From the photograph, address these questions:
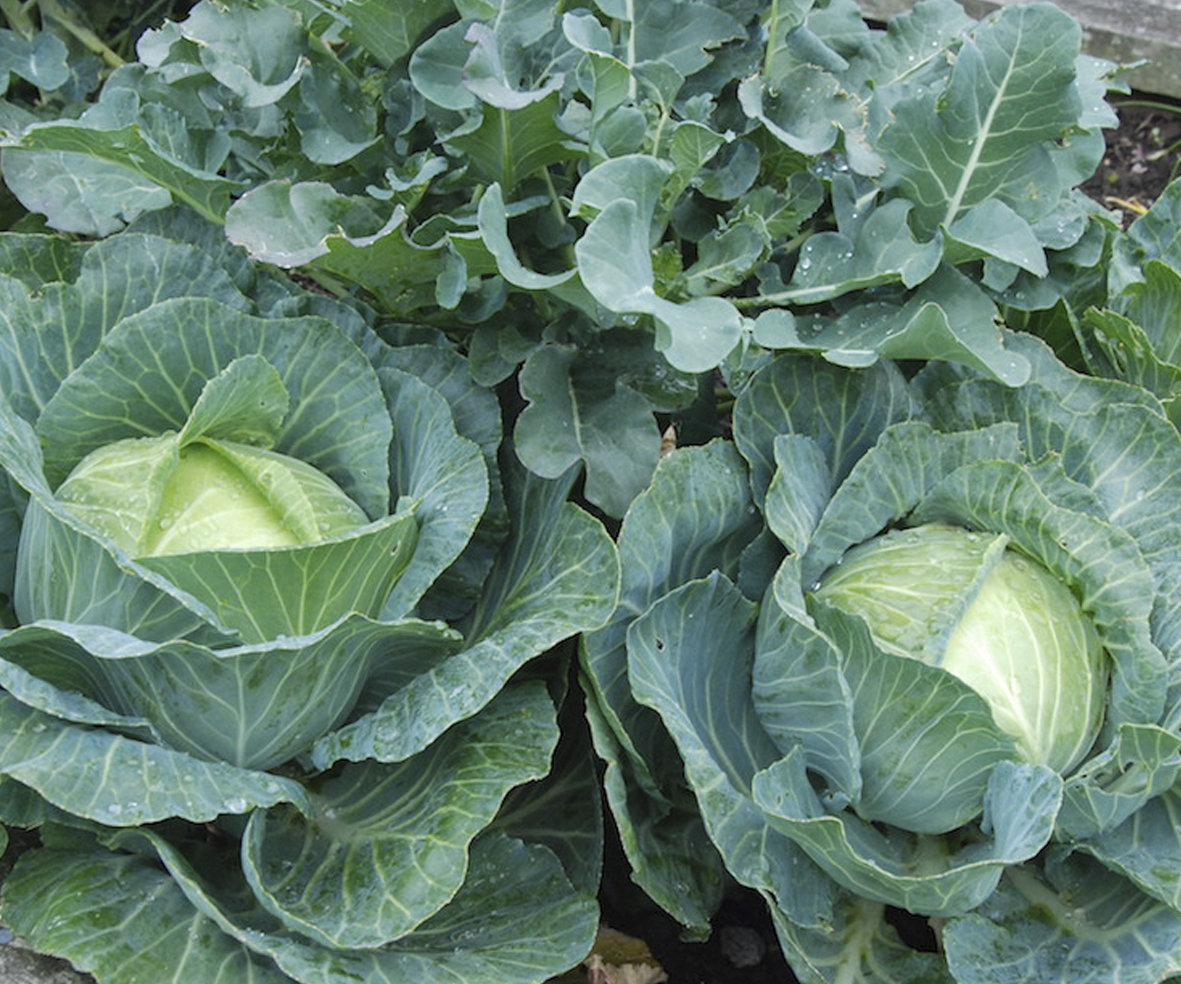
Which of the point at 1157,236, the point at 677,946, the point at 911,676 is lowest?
the point at 677,946

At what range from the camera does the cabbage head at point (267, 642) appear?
173 cm

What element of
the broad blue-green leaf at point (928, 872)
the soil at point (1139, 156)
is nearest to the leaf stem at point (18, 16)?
the broad blue-green leaf at point (928, 872)

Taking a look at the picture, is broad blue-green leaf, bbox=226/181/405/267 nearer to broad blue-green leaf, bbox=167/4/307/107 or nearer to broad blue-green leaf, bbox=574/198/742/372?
broad blue-green leaf, bbox=167/4/307/107

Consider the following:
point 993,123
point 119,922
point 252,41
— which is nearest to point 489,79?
point 252,41

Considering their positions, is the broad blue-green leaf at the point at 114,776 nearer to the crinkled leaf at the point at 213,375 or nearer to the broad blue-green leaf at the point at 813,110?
the crinkled leaf at the point at 213,375

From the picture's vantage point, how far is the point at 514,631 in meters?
1.90

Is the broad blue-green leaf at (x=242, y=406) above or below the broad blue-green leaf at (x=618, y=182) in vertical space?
below

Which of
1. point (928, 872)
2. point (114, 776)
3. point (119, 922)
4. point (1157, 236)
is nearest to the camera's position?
point (114, 776)

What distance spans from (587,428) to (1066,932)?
113 cm

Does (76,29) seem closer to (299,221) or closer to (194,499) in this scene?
(299,221)

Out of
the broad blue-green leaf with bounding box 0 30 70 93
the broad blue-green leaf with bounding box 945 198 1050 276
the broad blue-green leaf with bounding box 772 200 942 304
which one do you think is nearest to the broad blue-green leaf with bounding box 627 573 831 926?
the broad blue-green leaf with bounding box 772 200 942 304

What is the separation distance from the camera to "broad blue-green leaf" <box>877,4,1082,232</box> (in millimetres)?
2053

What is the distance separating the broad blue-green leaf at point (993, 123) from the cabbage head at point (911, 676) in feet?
1.05

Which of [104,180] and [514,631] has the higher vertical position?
[104,180]
